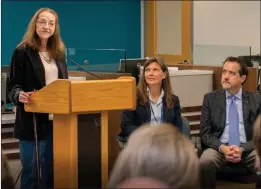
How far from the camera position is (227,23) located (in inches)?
298

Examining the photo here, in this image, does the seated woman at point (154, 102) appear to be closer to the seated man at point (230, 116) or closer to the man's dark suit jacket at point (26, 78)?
the seated man at point (230, 116)

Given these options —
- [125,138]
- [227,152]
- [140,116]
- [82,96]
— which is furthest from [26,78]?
[227,152]

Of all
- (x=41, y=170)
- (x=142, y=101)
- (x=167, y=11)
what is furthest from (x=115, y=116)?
(x=167, y=11)

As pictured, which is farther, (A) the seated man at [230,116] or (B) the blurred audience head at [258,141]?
(A) the seated man at [230,116]

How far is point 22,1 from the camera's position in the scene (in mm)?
7684

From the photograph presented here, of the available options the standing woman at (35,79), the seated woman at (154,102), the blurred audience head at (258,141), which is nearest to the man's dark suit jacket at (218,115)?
the seated woman at (154,102)

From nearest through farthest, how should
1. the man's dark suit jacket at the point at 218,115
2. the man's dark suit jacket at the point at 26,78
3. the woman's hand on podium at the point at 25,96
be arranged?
the woman's hand on podium at the point at 25,96 → the man's dark suit jacket at the point at 26,78 → the man's dark suit jacket at the point at 218,115

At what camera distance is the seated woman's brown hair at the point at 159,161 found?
1036mm

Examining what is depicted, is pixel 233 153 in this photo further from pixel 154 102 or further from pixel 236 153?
pixel 154 102

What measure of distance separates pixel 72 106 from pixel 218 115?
5.02 ft

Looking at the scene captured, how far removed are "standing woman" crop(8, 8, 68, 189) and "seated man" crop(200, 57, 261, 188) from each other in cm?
124

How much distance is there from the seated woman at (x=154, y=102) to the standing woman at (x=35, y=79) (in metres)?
0.77

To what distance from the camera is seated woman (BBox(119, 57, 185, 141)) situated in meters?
3.65

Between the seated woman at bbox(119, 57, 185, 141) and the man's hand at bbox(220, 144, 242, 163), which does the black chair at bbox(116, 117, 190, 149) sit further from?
the man's hand at bbox(220, 144, 242, 163)
